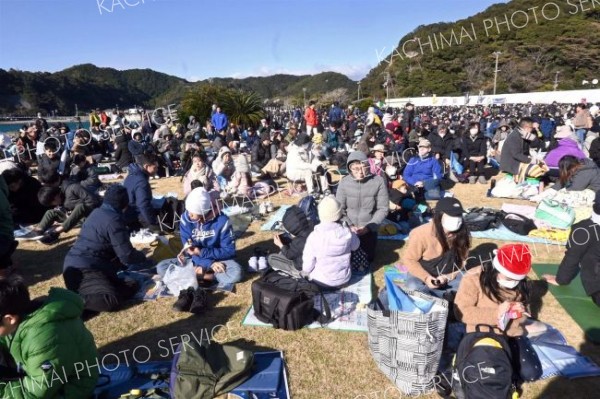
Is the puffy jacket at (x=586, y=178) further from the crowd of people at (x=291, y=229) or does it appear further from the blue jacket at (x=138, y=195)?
the blue jacket at (x=138, y=195)

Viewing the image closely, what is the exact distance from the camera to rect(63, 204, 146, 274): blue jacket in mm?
4285

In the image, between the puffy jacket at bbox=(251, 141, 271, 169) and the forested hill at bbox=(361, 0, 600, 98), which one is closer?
the puffy jacket at bbox=(251, 141, 271, 169)

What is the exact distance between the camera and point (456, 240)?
4.05 meters

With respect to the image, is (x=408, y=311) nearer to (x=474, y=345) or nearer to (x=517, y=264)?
(x=474, y=345)

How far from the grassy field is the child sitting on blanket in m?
0.70

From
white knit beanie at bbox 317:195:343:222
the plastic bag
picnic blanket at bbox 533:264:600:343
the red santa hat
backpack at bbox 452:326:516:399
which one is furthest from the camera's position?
the plastic bag

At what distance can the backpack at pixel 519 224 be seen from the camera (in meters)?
6.29

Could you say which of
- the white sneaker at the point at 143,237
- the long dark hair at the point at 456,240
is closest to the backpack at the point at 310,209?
the long dark hair at the point at 456,240

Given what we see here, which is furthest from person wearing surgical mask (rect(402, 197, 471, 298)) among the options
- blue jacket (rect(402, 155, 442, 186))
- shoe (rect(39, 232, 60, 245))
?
shoe (rect(39, 232, 60, 245))

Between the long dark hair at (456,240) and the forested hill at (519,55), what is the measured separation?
157 feet

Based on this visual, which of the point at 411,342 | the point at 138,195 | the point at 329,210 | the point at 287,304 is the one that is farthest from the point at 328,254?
the point at 138,195

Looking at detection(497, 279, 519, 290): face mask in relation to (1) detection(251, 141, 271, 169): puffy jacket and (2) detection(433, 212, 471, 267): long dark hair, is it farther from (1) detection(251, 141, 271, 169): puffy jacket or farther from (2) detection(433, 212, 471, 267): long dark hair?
(1) detection(251, 141, 271, 169): puffy jacket

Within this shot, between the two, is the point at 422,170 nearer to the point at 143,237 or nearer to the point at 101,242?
the point at 143,237

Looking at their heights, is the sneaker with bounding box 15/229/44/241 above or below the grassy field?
above
